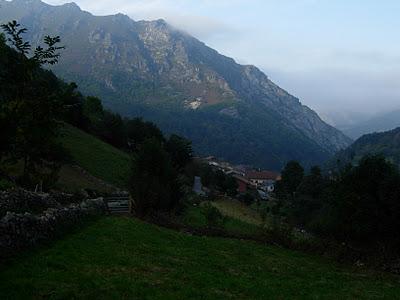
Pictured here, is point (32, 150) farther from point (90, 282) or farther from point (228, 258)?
point (90, 282)

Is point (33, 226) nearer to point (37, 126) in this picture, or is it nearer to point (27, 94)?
point (37, 126)

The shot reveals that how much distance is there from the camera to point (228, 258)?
21484 millimetres

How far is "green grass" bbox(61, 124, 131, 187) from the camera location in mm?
61037

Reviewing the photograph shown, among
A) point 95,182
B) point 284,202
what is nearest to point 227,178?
point 284,202

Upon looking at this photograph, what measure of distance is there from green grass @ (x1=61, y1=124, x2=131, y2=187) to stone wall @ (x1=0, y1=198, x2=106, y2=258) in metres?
33.5

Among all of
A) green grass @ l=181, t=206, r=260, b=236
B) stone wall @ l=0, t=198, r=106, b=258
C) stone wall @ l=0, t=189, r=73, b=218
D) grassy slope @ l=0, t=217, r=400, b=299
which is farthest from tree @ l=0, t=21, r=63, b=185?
green grass @ l=181, t=206, r=260, b=236

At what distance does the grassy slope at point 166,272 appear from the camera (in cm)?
1318

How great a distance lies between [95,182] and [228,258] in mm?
36267

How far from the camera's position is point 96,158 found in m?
67.6

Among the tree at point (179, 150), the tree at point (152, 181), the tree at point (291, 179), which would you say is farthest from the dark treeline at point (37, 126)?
the tree at point (291, 179)

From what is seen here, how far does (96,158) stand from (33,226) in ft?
165

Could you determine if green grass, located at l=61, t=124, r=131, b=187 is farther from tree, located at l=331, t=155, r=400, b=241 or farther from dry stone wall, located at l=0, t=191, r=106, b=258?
tree, located at l=331, t=155, r=400, b=241

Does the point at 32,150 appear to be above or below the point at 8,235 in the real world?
above

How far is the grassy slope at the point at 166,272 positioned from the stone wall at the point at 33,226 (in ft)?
2.11
